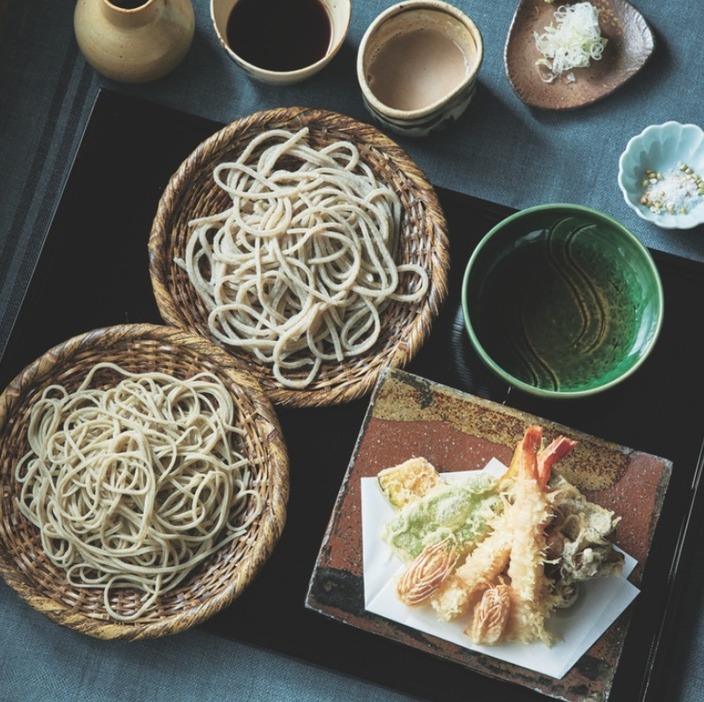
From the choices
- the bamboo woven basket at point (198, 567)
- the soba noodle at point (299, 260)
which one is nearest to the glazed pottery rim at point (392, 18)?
the soba noodle at point (299, 260)

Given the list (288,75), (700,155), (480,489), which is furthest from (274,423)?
(700,155)

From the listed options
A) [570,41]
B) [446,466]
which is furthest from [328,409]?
[570,41]

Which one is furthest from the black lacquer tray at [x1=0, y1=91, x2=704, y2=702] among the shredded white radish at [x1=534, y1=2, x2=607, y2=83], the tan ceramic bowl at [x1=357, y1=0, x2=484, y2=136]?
the shredded white radish at [x1=534, y1=2, x2=607, y2=83]

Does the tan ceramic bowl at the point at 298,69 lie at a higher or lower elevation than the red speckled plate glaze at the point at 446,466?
higher

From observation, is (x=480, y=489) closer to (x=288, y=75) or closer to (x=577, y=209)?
(x=577, y=209)

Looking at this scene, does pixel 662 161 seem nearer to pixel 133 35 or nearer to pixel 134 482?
pixel 133 35

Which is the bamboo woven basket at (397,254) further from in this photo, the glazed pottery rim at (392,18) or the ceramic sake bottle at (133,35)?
the ceramic sake bottle at (133,35)

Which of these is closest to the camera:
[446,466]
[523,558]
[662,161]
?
[523,558]
